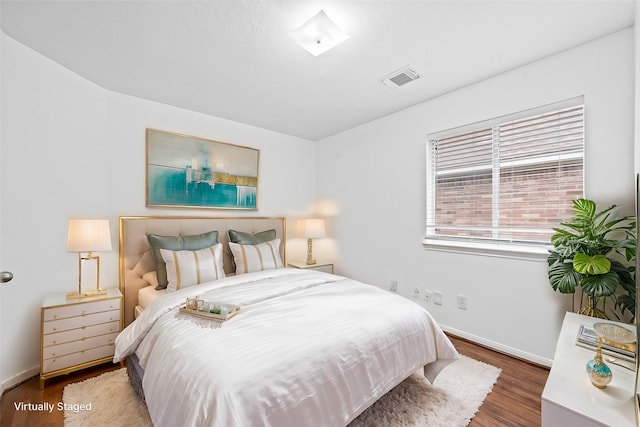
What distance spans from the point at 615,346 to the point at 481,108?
204 cm

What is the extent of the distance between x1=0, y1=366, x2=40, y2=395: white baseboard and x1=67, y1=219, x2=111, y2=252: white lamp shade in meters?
0.96

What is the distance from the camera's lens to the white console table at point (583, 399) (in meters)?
1.02

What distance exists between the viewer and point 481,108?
8.42 feet

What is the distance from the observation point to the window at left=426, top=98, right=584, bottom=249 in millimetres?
2186

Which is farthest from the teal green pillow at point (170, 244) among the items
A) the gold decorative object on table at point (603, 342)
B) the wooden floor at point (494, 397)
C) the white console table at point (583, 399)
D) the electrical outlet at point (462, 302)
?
the gold decorative object on table at point (603, 342)

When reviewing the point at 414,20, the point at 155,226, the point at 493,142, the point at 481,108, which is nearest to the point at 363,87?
the point at 414,20

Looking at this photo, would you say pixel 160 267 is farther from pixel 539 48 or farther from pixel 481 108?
pixel 539 48

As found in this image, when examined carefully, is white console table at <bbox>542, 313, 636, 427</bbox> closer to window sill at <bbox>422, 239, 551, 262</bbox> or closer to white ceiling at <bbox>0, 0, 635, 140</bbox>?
window sill at <bbox>422, 239, 551, 262</bbox>

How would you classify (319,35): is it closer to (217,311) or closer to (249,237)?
(217,311)

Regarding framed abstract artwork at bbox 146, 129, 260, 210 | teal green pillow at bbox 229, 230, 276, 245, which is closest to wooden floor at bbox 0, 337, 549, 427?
teal green pillow at bbox 229, 230, 276, 245

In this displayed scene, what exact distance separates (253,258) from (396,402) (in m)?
1.87

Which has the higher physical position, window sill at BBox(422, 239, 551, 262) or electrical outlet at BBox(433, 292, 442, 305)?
window sill at BBox(422, 239, 551, 262)

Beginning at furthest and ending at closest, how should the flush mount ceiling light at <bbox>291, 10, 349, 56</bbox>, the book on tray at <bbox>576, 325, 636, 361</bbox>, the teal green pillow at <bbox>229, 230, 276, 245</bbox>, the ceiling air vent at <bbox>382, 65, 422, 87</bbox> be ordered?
the teal green pillow at <bbox>229, 230, 276, 245</bbox> < the ceiling air vent at <bbox>382, 65, 422, 87</bbox> < the flush mount ceiling light at <bbox>291, 10, 349, 56</bbox> < the book on tray at <bbox>576, 325, 636, 361</bbox>

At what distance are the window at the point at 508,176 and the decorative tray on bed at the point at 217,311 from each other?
7.34ft
